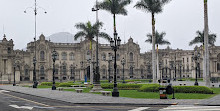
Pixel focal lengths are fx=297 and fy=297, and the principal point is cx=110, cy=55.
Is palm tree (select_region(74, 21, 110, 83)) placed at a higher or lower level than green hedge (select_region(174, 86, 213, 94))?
higher

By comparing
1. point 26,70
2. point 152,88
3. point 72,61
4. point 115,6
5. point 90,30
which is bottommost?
point 152,88

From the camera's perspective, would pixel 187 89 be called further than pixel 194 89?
Yes

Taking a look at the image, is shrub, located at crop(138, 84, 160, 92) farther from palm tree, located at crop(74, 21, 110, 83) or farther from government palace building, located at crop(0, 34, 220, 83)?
government palace building, located at crop(0, 34, 220, 83)

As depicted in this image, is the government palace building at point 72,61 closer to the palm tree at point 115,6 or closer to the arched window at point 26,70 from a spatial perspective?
the arched window at point 26,70

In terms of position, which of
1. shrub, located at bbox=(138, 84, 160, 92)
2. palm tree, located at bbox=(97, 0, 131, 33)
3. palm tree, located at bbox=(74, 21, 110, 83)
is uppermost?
palm tree, located at bbox=(97, 0, 131, 33)

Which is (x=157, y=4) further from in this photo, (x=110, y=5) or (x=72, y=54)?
(x=72, y=54)

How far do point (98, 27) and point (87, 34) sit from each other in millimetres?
2816

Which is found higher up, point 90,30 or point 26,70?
point 90,30

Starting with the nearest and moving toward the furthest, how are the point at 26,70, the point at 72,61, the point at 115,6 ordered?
the point at 115,6 < the point at 26,70 < the point at 72,61

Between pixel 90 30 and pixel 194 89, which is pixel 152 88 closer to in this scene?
pixel 194 89

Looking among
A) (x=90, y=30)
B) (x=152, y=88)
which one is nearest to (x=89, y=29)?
(x=90, y=30)

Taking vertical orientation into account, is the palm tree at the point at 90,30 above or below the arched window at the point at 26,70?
above

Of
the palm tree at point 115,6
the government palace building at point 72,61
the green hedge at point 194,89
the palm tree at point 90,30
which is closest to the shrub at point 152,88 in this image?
the green hedge at point 194,89

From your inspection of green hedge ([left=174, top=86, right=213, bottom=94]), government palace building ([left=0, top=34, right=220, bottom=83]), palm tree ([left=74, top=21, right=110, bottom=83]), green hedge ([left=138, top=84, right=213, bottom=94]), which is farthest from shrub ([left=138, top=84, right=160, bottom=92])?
government palace building ([left=0, top=34, right=220, bottom=83])
